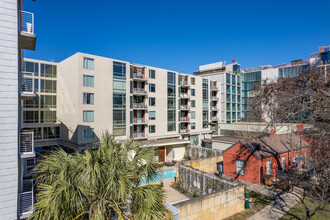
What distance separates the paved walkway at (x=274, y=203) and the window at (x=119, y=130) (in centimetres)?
1857

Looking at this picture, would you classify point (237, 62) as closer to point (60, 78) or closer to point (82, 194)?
point (60, 78)

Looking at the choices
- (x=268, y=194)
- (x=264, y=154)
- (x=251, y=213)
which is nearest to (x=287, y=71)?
(x=264, y=154)

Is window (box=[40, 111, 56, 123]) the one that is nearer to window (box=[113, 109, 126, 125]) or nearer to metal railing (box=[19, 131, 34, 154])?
window (box=[113, 109, 126, 125])

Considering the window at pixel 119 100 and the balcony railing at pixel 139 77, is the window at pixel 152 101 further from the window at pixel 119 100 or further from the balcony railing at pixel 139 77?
the window at pixel 119 100

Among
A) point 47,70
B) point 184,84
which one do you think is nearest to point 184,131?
point 184,84

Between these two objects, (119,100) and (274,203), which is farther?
(119,100)

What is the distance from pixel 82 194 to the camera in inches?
239

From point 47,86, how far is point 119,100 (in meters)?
11.5

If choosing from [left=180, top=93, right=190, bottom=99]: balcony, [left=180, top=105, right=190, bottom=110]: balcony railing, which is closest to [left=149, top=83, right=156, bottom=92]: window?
[left=180, top=93, right=190, bottom=99]: balcony

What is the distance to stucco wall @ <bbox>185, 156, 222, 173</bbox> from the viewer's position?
22191 mm

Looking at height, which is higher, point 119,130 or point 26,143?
point 26,143

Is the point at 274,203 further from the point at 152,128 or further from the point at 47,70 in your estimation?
the point at 47,70

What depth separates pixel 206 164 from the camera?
2361 centimetres

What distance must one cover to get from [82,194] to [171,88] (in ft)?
101
